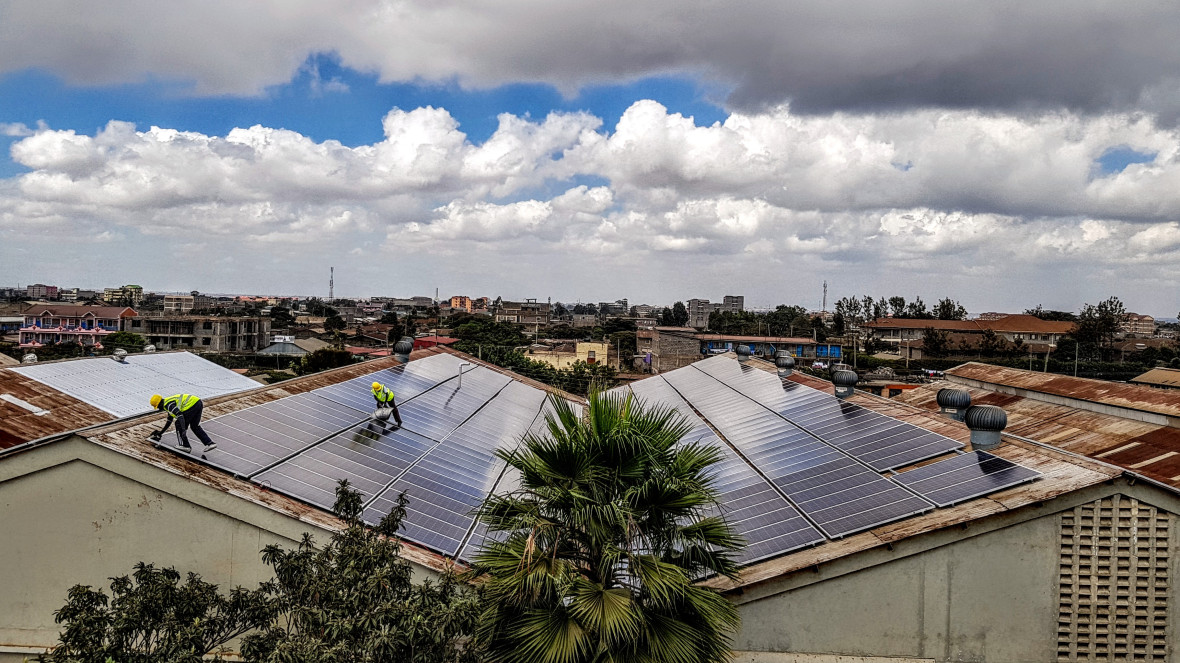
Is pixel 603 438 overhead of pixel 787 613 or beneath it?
overhead

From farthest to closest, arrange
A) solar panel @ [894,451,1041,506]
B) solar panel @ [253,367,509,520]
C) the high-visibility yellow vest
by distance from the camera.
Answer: solar panel @ [253,367,509,520], the high-visibility yellow vest, solar panel @ [894,451,1041,506]

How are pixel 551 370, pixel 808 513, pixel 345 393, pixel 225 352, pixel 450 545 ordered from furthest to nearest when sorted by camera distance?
pixel 225 352
pixel 551 370
pixel 345 393
pixel 808 513
pixel 450 545

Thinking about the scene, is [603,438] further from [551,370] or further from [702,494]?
[551,370]

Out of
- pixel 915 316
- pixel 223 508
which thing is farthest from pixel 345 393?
pixel 915 316

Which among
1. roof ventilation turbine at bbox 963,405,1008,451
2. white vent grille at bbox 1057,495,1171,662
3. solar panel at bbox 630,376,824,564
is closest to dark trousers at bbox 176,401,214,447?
solar panel at bbox 630,376,824,564

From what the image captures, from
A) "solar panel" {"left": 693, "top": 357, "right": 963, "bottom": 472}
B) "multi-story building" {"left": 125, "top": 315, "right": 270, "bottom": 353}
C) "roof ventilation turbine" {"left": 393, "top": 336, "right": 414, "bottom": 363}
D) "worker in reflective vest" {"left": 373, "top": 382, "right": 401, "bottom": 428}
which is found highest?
"roof ventilation turbine" {"left": 393, "top": 336, "right": 414, "bottom": 363}

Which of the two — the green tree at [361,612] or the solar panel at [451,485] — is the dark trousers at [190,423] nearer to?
the solar panel at [451,485]

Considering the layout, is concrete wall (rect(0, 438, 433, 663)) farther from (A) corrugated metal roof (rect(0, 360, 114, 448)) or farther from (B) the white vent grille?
(B) the white vent grille
